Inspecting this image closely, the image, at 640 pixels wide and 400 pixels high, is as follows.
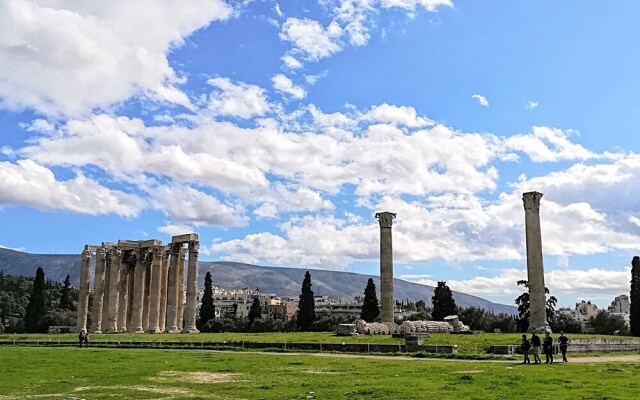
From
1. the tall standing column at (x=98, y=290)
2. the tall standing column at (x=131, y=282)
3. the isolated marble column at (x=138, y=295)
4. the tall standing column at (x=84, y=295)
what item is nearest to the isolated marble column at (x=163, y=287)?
the isolated marble column at (x=138, y=295)

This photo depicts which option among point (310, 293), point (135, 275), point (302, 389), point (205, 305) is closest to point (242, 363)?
point (302, 389)

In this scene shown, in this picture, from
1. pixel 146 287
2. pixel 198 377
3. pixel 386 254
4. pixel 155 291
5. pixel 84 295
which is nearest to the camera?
pixel 198 377

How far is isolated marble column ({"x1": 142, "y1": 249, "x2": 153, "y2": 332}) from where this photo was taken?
259 ft

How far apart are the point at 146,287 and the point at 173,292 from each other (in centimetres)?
734

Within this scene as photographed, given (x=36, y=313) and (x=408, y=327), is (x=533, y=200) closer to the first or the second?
(x=408, y=327)

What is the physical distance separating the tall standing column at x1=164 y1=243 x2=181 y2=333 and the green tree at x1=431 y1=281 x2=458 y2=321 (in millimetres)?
31616

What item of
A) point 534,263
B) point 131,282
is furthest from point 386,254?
point 131,282

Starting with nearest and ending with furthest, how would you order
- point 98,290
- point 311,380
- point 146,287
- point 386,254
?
point 311,380 → point 386,254 → point 98,290 → point 146,287

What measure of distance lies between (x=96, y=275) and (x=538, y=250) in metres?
51.9

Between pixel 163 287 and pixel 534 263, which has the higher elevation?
pixel 534 263

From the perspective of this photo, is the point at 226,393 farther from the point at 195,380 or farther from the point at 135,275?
the point at 135,275

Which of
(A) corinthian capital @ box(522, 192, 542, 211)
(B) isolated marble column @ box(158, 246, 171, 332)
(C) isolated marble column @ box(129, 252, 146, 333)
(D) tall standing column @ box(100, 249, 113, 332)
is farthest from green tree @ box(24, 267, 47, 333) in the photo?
(A) corinthian capital @ box(522, 192, 542, 211)

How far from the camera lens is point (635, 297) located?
238ft

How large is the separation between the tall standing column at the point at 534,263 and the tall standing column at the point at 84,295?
50.9 meters
